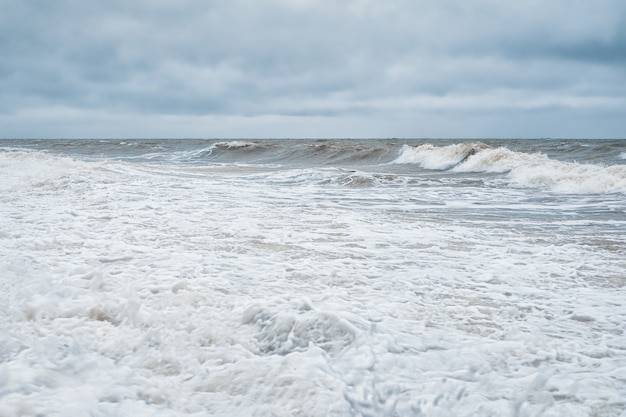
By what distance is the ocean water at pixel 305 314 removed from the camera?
7.39 ft

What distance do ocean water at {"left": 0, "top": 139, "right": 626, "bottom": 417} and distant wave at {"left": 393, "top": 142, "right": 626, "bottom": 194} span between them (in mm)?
4969

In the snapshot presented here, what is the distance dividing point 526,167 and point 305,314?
1378 centimetres

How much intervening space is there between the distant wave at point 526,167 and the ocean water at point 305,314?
497cm

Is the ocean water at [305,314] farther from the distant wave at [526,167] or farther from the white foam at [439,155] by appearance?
the white foam at [439,155]

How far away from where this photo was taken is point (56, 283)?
11.7 ft

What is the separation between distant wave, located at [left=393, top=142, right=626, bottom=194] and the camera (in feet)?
36.9

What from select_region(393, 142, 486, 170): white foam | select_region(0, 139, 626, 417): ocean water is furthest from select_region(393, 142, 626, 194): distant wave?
select_region(0, 139, 626, 417): ocean water

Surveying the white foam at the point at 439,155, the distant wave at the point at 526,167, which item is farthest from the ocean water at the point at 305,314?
the white foam at the point at 439,155

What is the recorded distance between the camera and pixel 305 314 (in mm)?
3123

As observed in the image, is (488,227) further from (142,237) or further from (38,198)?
(38,198)

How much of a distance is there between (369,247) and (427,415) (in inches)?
115

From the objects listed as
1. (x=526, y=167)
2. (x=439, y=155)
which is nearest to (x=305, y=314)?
(x=526, y=167)

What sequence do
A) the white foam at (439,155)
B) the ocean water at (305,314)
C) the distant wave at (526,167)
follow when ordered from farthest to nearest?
the white foam at (439,155) < the distant wave at (526,167) < the ocean water at (305,314)

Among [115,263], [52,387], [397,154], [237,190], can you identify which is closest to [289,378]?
[52,387]
